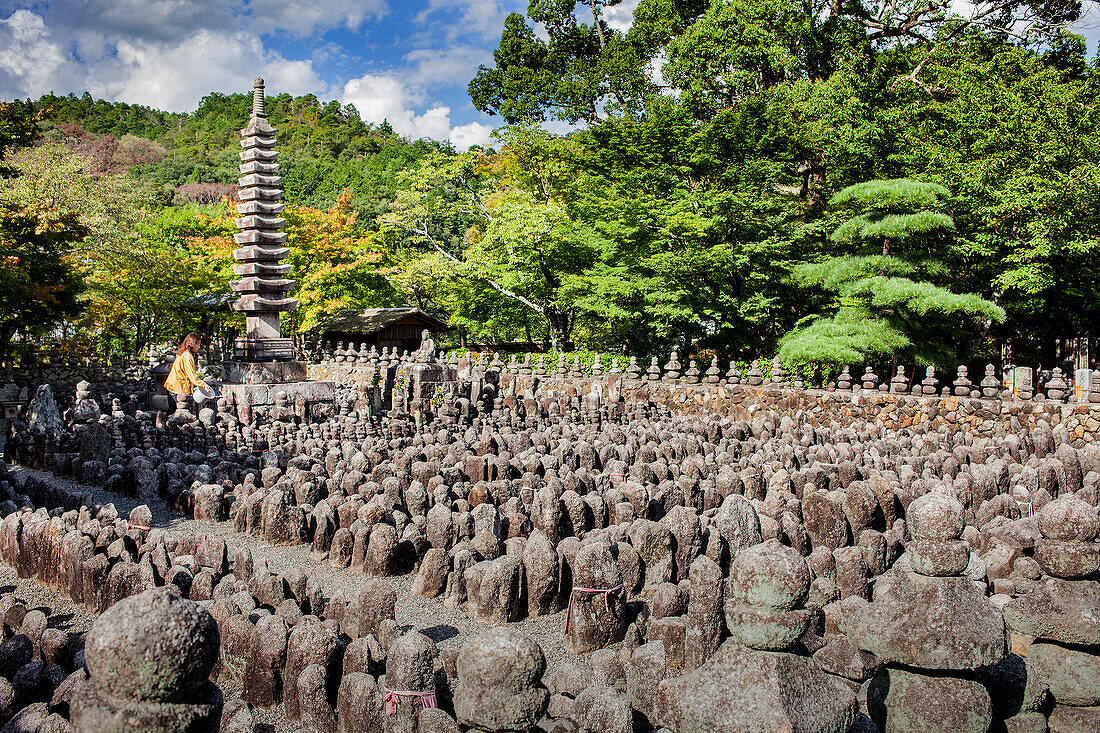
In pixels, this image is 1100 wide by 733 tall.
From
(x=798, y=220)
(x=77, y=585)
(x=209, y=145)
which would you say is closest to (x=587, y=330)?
(x=798, y=220)

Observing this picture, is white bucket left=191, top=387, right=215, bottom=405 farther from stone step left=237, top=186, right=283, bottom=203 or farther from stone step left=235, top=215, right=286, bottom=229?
stone step left=237, top=186, right=283, bottom=203

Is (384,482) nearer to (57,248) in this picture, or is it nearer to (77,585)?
(77,585)

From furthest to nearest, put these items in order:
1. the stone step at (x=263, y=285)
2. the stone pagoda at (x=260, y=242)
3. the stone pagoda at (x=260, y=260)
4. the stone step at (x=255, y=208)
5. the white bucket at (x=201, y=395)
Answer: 1. the stone step at (x=255, y=208)
2. the stone pagoda at (x=260, y=242)
3. the stone step at (x=263, y=285)
4. the stone pagoda at (x=260, y=260)
5. the white bucket at (x=201, y=395)

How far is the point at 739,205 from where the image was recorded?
1703 centimetres

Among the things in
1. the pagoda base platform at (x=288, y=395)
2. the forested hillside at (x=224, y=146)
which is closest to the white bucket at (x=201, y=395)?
the pagoda base platform at (x=288, y=395)

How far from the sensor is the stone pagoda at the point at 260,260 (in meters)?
14.9

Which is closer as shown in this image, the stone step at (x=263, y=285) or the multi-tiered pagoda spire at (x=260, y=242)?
the stone step at (x=263, y=285)

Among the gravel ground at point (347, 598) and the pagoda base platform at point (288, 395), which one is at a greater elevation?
the pagoda base platform at point (288, 395)

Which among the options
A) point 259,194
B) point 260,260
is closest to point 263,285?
point 260,260

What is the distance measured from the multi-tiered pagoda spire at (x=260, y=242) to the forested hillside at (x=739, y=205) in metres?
4.12

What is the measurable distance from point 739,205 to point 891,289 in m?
4.56

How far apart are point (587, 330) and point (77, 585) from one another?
2077 cm

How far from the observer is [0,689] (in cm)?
309

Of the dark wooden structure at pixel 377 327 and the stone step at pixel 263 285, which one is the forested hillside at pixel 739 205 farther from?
the stone step at pixel 263 285
